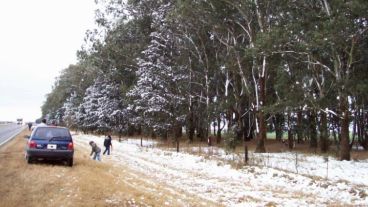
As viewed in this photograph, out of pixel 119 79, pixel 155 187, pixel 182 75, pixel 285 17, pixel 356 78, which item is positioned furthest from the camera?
pixel 119 79

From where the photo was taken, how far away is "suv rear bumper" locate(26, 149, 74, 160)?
18623mm

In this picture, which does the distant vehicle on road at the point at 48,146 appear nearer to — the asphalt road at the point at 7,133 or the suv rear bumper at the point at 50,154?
the suv rear bumper at the point at 50,154

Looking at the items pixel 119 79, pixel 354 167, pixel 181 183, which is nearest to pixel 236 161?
pixel 354 167

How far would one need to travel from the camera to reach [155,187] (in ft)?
50.6

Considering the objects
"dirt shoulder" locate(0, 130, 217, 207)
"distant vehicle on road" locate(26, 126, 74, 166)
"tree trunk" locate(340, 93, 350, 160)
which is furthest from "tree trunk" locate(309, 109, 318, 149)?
"dirt shoulder" locate(0, 130, 217, 207)

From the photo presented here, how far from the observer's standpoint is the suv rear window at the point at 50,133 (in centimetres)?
1906

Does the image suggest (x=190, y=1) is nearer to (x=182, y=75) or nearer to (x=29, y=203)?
(x=182, y=75)

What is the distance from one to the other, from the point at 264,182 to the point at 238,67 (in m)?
21.9

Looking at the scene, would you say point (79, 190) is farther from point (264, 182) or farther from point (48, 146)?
point (264, 182)

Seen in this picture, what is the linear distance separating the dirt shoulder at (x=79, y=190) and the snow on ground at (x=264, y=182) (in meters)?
1.26

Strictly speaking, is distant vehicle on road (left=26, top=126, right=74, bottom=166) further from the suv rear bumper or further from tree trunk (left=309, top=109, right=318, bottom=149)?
tree trunk (left=309, top=109, right=318, bottom=149)

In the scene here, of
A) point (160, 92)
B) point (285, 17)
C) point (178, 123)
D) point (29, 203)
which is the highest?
point (285, 17)

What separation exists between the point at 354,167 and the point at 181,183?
10.8 meters

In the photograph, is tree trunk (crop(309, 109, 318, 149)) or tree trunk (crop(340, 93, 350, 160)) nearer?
tree trunk (crop(340, 93, 350, 160))
